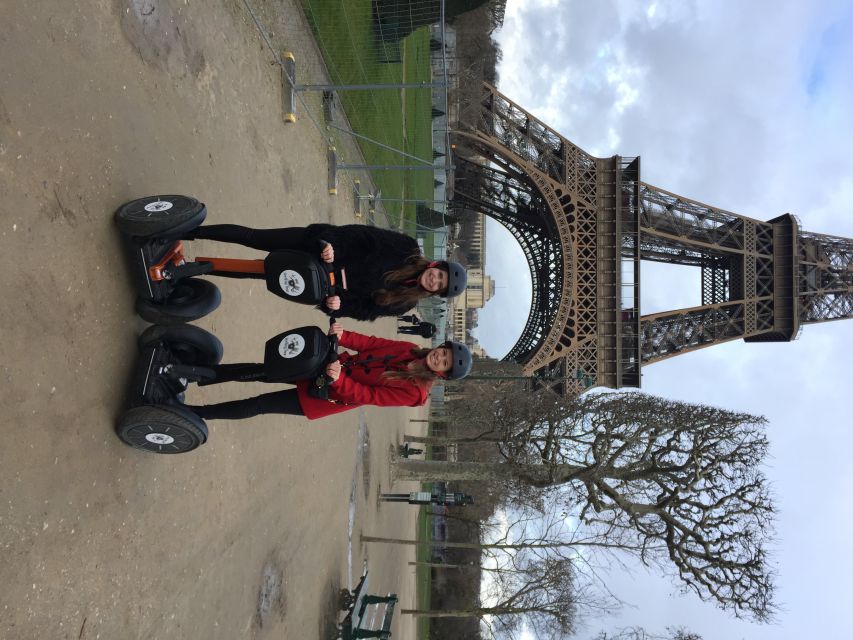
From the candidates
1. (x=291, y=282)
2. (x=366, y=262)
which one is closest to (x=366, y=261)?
(x=366, y=262)

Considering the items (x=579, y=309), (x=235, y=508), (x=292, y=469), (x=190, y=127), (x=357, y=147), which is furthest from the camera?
(x=579, y=309)

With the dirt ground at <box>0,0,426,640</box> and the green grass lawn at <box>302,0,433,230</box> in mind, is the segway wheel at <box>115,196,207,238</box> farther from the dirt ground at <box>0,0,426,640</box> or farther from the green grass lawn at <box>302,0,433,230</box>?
the green grass lawn at <box>302,0,433,230</box>

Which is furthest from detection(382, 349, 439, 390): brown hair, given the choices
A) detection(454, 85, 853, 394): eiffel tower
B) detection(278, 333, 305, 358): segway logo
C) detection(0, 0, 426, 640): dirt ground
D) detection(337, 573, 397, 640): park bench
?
detection(454, 85, 853, 394): eiffel tower

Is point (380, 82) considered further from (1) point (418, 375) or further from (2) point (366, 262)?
(1) point (418, 375)

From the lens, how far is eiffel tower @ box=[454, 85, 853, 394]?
23344mm

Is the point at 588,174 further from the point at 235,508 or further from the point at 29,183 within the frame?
the point at 29,183

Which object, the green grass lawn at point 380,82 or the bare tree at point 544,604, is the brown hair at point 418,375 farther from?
the bare tree at point 544,604

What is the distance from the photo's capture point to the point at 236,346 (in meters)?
6.56

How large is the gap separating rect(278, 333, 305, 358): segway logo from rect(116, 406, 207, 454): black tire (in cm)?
82

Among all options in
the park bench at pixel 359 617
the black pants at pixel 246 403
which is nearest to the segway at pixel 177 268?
the black pants at pixel 246 403

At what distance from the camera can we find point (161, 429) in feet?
13.2

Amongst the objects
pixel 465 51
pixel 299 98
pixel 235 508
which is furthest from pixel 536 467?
pixel 465 51

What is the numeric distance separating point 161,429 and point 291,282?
1444mm

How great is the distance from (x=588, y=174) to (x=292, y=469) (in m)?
19.7
